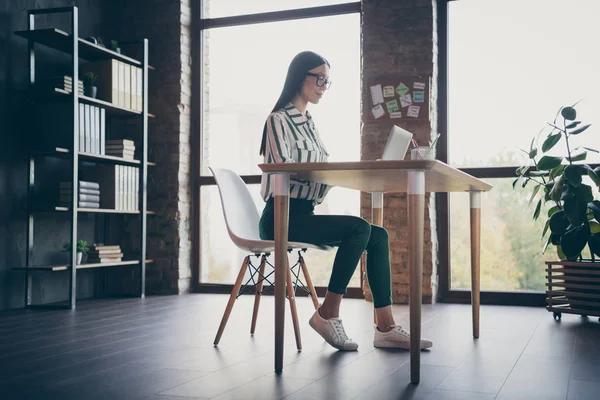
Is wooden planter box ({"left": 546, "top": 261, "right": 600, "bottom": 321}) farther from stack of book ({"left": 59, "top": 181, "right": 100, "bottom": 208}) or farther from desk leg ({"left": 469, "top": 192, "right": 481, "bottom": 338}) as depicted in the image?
stack of book ({"left": 59, "top": 181, "right": 100, "bottom": 208})

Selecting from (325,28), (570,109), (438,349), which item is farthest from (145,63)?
(438,349)

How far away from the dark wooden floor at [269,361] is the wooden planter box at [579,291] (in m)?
0.07

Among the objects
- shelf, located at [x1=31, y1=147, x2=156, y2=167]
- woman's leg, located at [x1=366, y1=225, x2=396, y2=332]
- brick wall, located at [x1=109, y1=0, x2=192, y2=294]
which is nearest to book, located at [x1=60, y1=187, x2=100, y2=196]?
shelf, located at [x1=31, y1=147, x2=156, y2=167]

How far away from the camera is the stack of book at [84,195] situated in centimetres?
443

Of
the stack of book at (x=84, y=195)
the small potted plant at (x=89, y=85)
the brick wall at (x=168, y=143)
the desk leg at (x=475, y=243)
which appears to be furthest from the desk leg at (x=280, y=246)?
the brick wall at (x=168, y=143)

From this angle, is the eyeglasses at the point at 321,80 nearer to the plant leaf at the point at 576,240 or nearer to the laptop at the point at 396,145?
the laptop at the point at 396,145

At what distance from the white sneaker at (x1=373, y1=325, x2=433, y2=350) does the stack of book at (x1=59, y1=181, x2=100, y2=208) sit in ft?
8.27

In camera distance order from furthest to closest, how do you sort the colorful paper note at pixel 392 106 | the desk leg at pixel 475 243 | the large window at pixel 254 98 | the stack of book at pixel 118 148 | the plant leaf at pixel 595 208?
1. the large window at pixel 254 98
2. the stack of book at pixel 118 148
3. the colorful paper note at pixel 392 106
4. the plant leaf at pixel 595 208
5. the desk leg at pixel 475 243

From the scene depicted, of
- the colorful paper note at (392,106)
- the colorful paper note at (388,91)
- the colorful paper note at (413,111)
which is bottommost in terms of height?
the colorful paper note at (413,111)

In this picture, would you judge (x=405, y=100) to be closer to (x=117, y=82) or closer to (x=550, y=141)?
(x=550, y=141)

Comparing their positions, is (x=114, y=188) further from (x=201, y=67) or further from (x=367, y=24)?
(x=367, y=24)

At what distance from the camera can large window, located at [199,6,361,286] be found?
512 centimetres

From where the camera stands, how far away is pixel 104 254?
15.5 feet

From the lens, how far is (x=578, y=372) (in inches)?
A: 88.3
